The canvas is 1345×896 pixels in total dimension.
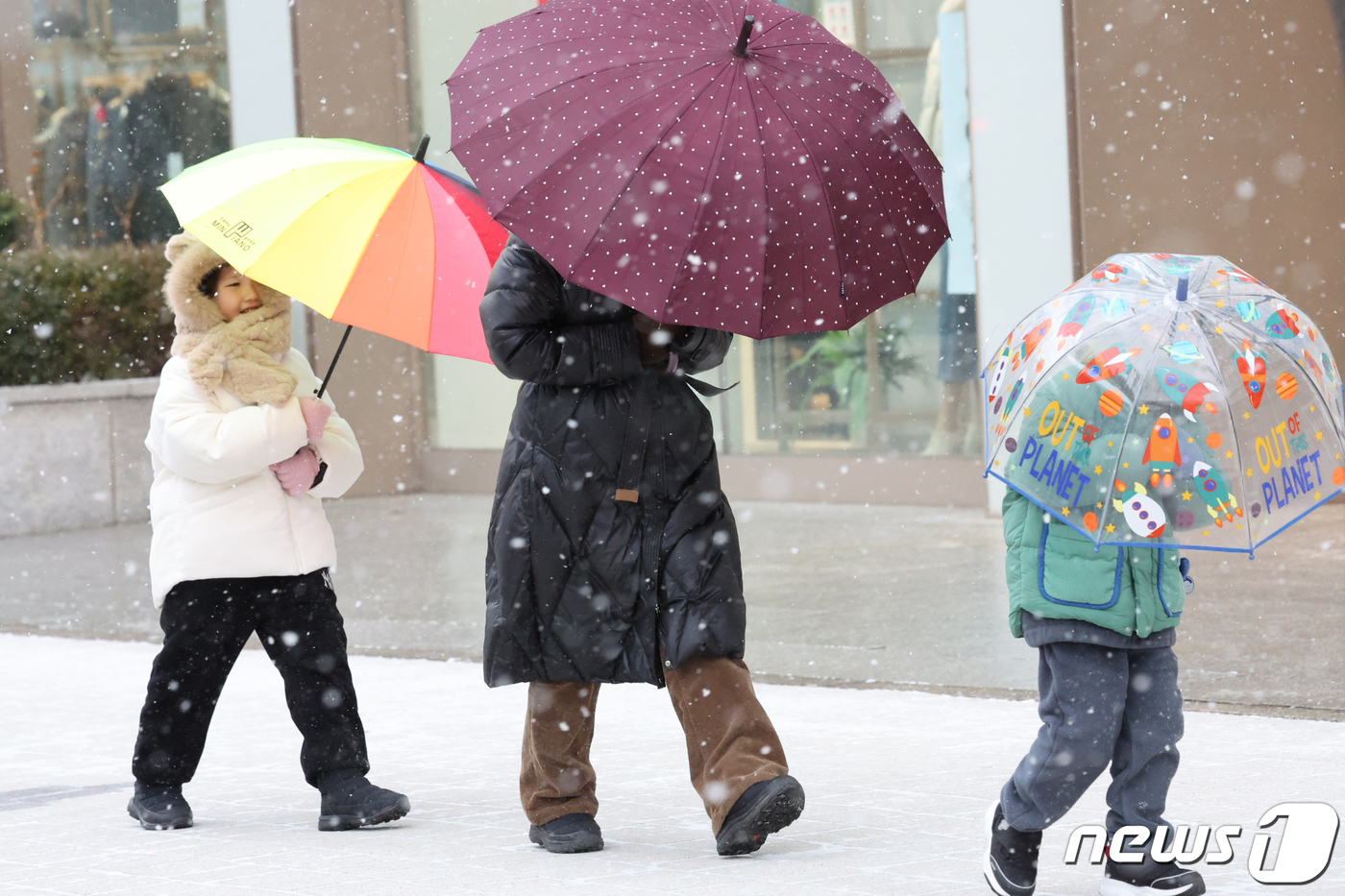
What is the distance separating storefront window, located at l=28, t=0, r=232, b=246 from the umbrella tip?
1140 cm

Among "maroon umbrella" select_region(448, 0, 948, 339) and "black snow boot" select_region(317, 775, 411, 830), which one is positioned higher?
"maroon umbrella" select_region(448, 0, 948, 339)

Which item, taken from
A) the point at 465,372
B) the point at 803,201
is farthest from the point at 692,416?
the point at 465,372

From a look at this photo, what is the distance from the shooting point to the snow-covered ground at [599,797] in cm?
423

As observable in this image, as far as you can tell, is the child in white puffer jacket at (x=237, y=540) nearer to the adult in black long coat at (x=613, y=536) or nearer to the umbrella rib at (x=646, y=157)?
the adult in black long coat at (x=613, y=536)

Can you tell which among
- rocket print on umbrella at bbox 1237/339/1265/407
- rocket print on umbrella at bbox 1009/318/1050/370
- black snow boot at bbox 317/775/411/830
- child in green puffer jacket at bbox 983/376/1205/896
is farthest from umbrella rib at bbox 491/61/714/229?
black snow boot at bbox 317/775/411/830

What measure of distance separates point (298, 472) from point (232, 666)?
0.56 m

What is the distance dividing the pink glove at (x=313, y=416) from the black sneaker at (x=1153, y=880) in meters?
2.33

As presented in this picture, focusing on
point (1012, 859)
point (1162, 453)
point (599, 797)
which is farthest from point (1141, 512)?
point (599, 797)

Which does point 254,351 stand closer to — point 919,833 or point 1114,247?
point 919,833

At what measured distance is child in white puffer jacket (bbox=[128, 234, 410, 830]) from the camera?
4.75 meters

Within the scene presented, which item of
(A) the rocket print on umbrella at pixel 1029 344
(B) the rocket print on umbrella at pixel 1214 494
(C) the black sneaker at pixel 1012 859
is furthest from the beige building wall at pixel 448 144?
(B) the rocket print on umbrella at pixel 1214 494

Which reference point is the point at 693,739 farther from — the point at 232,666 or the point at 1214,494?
the point at 1214,494

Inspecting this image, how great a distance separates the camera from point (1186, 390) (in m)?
3.46

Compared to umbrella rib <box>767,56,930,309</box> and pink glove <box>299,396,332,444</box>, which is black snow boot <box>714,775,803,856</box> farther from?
pink glove <box>299,396,332,444</box>
